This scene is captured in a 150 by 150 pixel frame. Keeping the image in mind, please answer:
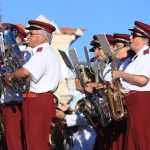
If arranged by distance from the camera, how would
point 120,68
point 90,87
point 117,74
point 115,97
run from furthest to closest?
1. point 90,87
2. point 120,68
3. point 115,97
4. point 117,74

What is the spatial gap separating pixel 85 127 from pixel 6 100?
1707 mm

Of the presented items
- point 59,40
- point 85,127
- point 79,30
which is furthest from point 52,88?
point 79,30

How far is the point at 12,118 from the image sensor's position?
8.03m

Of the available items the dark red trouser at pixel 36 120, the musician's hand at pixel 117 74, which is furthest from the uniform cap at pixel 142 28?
the dark red trouser at pixel 36 120

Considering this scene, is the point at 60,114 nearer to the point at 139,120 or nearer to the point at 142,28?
the point at 139,120

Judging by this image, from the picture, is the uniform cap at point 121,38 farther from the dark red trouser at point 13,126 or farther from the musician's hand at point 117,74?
the dark red trouser at point 13,126

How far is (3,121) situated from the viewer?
8148mm

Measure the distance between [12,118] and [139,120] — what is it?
1.76 metres

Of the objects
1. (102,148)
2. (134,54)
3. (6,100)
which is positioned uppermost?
(134,54)

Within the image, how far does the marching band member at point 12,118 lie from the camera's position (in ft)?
26.2

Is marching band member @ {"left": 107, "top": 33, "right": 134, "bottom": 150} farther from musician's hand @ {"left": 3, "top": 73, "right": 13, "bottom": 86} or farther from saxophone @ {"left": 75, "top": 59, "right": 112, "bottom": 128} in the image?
musician's hand @ {"left": 3, "top": 73, "right": 13, "bottom": 86}

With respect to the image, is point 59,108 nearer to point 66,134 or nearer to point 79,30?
point 66,134

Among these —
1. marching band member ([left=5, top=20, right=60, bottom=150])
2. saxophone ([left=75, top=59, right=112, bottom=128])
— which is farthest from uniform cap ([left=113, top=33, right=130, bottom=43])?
marching band member ([left=5, top=20, right=60, bottom=150])

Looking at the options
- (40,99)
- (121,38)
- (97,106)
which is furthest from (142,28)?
(40,99)
